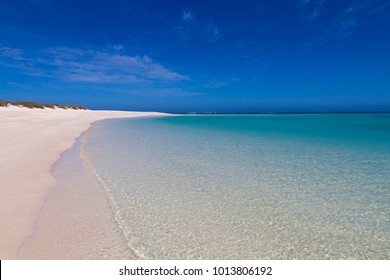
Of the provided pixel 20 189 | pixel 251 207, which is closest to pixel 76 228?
pixel 20 189

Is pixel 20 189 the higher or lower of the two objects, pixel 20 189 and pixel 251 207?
the higher

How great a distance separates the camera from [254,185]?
20.1ft

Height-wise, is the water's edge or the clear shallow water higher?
the water's edge

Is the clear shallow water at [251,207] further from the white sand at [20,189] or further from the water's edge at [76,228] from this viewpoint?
the white sand at [20,189]

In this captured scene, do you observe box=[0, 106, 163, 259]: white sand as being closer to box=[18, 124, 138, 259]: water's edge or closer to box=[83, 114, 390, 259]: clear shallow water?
box=[18, 124, 138, 259]: water's edge

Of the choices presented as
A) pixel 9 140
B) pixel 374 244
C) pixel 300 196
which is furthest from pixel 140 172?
pixel 9 140

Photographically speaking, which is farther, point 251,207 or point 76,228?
point 251,207

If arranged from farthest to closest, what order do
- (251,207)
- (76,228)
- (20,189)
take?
(20,189) < (251,207) < (76,228)

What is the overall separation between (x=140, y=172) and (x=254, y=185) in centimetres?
317

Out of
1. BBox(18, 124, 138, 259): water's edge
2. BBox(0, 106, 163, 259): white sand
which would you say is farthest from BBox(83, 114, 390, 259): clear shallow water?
BBox(0, 106, 163, 259): white sand

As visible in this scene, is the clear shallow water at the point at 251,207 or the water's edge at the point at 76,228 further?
the clear shallow water at the point at 251,207

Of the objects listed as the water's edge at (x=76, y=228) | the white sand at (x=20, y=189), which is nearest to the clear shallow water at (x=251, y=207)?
the water's edge at (x=76, y=228)

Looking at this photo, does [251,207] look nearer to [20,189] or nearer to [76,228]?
[76,228]
